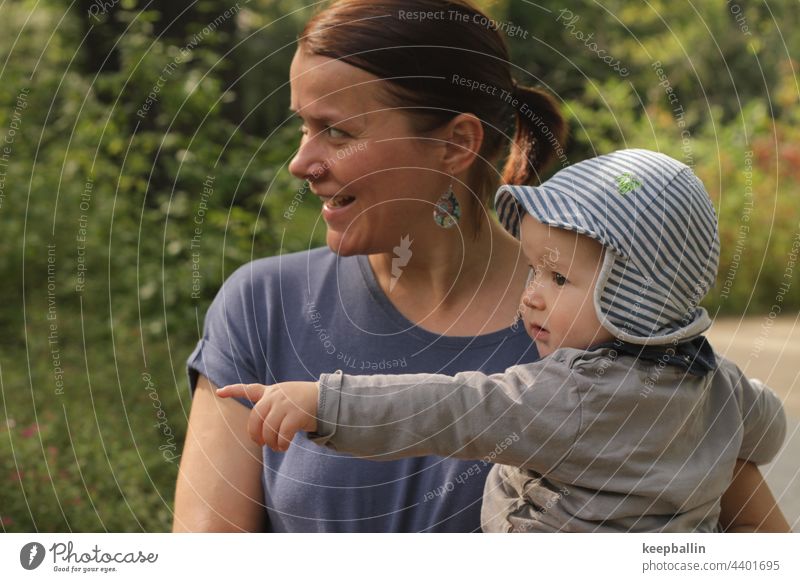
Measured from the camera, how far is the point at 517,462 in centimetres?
136

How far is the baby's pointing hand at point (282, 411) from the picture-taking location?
1.21m

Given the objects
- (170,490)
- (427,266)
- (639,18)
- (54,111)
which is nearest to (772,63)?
(639,18)

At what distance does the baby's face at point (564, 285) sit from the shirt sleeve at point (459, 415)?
0.07m

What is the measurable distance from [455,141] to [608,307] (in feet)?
1.60

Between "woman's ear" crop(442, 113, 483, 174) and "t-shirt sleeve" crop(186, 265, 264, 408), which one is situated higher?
"woman's ear" crop(442, 113, 483, 174)

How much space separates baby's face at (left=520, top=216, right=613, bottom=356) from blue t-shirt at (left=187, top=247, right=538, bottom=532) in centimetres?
31

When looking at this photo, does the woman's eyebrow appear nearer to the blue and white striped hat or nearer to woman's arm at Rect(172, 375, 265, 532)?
the blue and white striped hat

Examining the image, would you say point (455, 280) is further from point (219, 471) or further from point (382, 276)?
point (219, 471)

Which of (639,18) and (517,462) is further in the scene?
(639,18)

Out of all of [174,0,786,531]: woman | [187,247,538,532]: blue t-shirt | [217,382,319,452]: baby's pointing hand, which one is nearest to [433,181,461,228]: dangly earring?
[174,0,786,531]: woman

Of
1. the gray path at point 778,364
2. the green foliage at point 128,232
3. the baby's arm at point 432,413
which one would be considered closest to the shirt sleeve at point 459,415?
the baby's arm at point 432,413

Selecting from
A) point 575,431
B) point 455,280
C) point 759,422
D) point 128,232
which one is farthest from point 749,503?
point 128,232

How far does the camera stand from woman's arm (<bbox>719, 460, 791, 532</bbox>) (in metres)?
1.66
